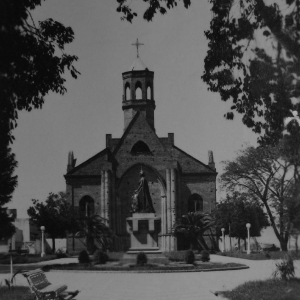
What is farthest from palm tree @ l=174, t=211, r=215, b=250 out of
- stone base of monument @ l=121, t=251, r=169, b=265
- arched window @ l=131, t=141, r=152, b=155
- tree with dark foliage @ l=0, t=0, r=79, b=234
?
tree with dark foliage @ l=0, t=0, r=79, b=234

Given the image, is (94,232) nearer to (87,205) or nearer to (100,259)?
(87,205)

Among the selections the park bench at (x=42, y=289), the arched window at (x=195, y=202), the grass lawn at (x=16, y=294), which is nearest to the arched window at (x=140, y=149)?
the arched window at (x=195, y=202)

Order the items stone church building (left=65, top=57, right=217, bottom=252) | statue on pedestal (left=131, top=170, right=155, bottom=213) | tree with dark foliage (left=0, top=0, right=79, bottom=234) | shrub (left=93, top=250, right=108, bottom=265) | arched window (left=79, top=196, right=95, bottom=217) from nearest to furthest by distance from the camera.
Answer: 1. tree with dark foliage (left=0, top=0, right=79, bottom=234)
2. shrub (left=93, top=250, right=108, bottom=265)
3. statue on pedestal (left=131, top=170, right=155, bottom=213)
4. stone church building (left=65, top=57, right=217, bottom=252)
5. arched window (left=79, top=196, right=95, bottom=217)

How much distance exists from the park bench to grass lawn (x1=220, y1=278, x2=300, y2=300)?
4.08 metres

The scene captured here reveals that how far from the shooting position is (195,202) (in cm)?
5834

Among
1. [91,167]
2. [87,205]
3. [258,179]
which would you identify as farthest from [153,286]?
[91,167]

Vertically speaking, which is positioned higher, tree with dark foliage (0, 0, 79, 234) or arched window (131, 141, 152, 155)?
arched window (131, 141, 152, 155)

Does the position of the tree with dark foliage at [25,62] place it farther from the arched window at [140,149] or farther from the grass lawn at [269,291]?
the arched window at [140,149]

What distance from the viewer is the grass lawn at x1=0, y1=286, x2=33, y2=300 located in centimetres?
1514

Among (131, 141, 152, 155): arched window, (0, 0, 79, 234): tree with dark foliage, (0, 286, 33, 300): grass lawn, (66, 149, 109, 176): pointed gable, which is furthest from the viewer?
(131, 141, 152, 155): arched window

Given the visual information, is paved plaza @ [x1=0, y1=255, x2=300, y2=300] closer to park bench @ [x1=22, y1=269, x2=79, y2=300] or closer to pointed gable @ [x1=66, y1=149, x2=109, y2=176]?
park bench @ [x1=22, y1=269, x2=79, y2=300]

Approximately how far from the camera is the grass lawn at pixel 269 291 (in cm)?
1388

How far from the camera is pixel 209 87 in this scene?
44.0ft

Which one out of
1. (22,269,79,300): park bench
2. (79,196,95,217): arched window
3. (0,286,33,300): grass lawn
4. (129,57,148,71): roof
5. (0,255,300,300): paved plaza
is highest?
(129,57,148,71): roof
